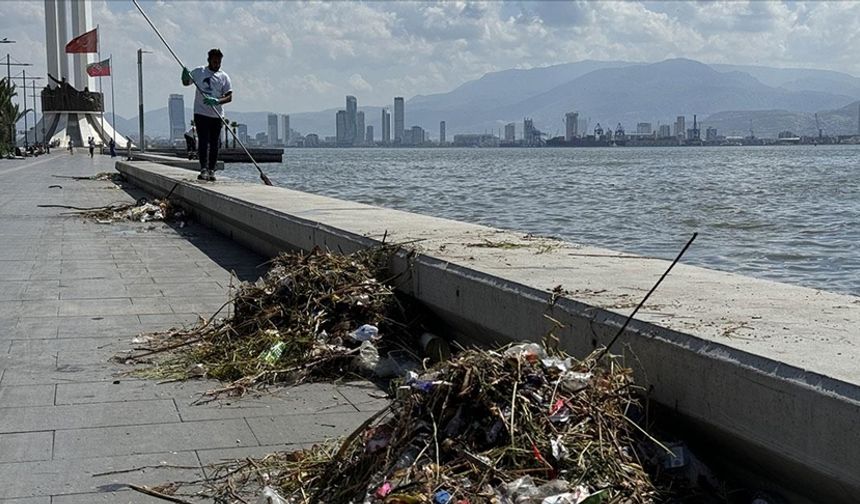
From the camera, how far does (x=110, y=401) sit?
494 cm

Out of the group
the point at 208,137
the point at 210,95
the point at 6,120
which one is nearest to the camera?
the point at 210,95

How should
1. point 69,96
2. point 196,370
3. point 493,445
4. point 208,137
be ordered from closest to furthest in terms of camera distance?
point 493,445 < point 196,370 < point 208,137 < point 69,96

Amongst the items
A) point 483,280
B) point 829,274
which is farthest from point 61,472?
point 829,274

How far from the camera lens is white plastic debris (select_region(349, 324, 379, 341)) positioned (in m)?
5.50

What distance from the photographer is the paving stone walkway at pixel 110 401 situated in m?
3.97

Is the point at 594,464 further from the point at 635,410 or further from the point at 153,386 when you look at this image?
the point at 153,386

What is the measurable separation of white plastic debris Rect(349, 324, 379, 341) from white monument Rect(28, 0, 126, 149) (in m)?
85.1

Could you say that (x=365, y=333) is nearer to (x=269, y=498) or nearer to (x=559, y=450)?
(x=269, y=498)

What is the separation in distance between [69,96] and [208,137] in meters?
80.3

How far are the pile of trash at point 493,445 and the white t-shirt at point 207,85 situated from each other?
10.4 m

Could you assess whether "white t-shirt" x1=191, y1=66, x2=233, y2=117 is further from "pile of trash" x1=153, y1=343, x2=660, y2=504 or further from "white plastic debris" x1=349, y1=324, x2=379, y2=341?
"pile of trash" x1=153, y1=343, x2=660, y2=504

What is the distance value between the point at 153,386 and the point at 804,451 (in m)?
3.39

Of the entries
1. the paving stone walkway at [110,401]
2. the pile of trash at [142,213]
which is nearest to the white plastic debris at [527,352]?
the paving stone walkway at [110,401]

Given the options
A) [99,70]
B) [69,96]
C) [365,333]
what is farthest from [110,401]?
[69,96]
